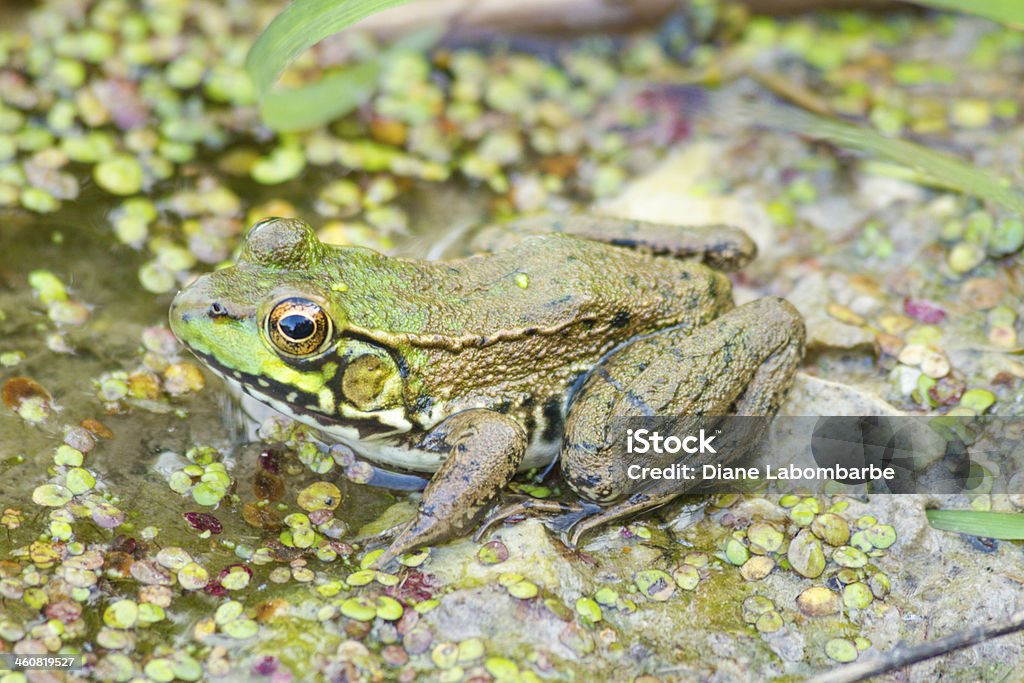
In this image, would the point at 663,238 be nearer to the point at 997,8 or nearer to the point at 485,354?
the point at 485,354

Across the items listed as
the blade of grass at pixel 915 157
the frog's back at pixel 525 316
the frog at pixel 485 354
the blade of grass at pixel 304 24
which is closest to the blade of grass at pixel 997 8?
the blade of grass at pixel 915 157

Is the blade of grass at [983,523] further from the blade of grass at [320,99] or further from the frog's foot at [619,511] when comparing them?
the blade of grass at [320,99]

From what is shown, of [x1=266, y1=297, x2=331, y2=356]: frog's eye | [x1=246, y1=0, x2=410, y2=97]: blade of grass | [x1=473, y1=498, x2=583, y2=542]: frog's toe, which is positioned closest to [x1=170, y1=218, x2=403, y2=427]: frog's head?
[x1=266, y1=297, x2=331, y2=356]: frog's eye

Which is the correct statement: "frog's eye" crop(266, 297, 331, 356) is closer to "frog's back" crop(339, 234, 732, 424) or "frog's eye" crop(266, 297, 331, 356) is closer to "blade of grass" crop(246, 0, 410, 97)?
"frog's back" crop(339, 234, 732, 424)

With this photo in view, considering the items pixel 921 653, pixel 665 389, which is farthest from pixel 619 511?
pixel 921 653

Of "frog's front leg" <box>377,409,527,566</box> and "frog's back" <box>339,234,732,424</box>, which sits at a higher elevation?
"frog's back" <box>339,234,732,424</box>

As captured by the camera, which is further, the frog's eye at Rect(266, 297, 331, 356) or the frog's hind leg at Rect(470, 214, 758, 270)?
the frog's hind leg at Rect(470, 214, 758, 270)

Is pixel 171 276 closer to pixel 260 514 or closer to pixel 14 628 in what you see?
pixel 260 514
